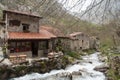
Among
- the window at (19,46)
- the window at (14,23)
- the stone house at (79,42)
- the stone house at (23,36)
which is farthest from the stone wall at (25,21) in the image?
the stone house at (79,42)

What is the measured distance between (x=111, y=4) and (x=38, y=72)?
1418 cm

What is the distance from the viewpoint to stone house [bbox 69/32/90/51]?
108ft

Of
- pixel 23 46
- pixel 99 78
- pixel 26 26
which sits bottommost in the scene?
pixel 99 78

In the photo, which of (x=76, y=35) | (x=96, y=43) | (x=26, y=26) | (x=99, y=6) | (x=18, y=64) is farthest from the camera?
(x=96, y=43)

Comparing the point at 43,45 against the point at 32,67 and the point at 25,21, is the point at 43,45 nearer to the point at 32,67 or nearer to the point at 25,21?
the point at 25,21

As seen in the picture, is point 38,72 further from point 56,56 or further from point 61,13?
point 61,13

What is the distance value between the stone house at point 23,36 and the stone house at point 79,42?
10.2 m

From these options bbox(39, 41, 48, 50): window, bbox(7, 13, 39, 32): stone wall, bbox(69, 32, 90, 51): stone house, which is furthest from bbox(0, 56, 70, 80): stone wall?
bbox(69, 32, 90, 51): stone house

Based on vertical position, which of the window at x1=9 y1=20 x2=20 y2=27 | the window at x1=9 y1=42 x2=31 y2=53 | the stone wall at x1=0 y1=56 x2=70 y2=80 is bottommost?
the stone wall at x1=0 y1=56 x2=70 y2=80

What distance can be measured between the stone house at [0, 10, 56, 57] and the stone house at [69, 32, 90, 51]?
10.2 metres

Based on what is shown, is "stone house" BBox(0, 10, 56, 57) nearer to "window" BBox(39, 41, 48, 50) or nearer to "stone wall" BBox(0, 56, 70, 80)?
"window" BBox(39, 41, 48, 50)

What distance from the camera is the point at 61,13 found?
3641 mm

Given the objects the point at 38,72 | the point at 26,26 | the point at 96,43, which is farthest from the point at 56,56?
the point at 96,43

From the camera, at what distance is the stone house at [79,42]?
32934 mm
